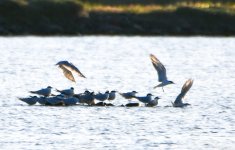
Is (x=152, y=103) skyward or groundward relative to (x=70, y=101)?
groundward

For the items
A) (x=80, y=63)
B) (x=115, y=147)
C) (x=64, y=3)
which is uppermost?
(x=64, y=3)

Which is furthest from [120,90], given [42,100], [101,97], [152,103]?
[42,100]

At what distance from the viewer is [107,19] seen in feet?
206

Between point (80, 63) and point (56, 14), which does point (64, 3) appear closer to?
point (56, 14)

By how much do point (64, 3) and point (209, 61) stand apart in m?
17.8

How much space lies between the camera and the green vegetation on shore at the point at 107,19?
2414 inches

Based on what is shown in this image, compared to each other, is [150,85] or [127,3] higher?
[127,3]

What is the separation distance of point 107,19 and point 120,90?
95.0 feet

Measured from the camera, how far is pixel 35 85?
1369 inches

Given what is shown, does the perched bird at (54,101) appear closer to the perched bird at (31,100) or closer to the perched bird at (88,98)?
the perched bird at (31,100)

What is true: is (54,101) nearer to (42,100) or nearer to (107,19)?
(42,100)

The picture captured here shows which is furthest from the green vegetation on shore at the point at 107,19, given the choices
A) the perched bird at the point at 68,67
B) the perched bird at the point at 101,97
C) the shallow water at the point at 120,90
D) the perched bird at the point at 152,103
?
the perched bird at the point at 152,103

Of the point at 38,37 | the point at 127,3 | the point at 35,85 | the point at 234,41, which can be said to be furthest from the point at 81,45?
the point at 35,85

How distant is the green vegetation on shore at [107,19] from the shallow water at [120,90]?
3593mm
